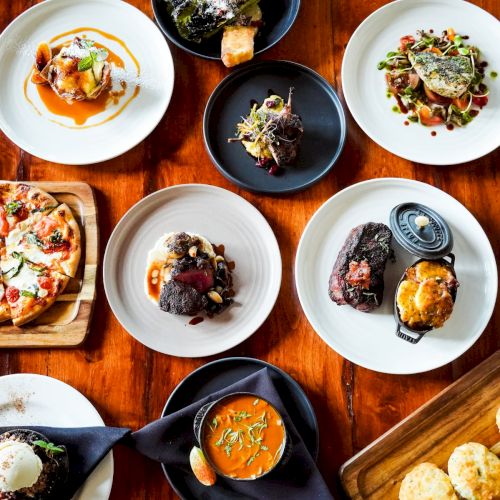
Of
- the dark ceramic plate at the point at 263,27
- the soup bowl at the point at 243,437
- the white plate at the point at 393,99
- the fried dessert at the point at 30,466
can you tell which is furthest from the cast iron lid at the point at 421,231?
the fried dessert at the point at 30,466

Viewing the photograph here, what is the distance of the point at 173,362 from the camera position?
3.30 meters

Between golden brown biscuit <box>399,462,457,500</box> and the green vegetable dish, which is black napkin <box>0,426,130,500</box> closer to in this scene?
golden brown biscuit <box>399,462,457,500</box>

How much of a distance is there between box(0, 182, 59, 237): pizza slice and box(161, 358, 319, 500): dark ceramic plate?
1163mm

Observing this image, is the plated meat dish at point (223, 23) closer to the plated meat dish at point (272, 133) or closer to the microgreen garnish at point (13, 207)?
the plated meat dish at point (272, 133)

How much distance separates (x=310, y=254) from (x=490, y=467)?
134 centimetres

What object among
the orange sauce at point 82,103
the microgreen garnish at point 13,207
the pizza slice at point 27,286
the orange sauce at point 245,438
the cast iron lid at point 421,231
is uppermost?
the orange sauce at point 82,103

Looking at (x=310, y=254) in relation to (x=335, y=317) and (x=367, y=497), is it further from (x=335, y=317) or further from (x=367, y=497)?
(x=367, y=497)

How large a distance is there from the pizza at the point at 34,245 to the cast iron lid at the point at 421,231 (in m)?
1.64

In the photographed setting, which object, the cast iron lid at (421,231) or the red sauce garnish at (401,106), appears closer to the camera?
the cast iron lid at (421,231)

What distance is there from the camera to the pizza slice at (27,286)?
320 cm

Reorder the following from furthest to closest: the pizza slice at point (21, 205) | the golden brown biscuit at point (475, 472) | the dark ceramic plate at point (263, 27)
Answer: the dark ceramic plate at point (263, 27) → the pizza slice at point (21, 205) → the golden brown biscuit at point (475, 472)

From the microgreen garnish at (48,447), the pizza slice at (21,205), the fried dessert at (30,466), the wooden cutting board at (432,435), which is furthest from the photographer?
the pizza slice at (21,205)

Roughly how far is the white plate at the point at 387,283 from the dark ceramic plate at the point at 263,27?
95 centimetres

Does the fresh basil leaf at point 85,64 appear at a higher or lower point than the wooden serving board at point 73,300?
higher
